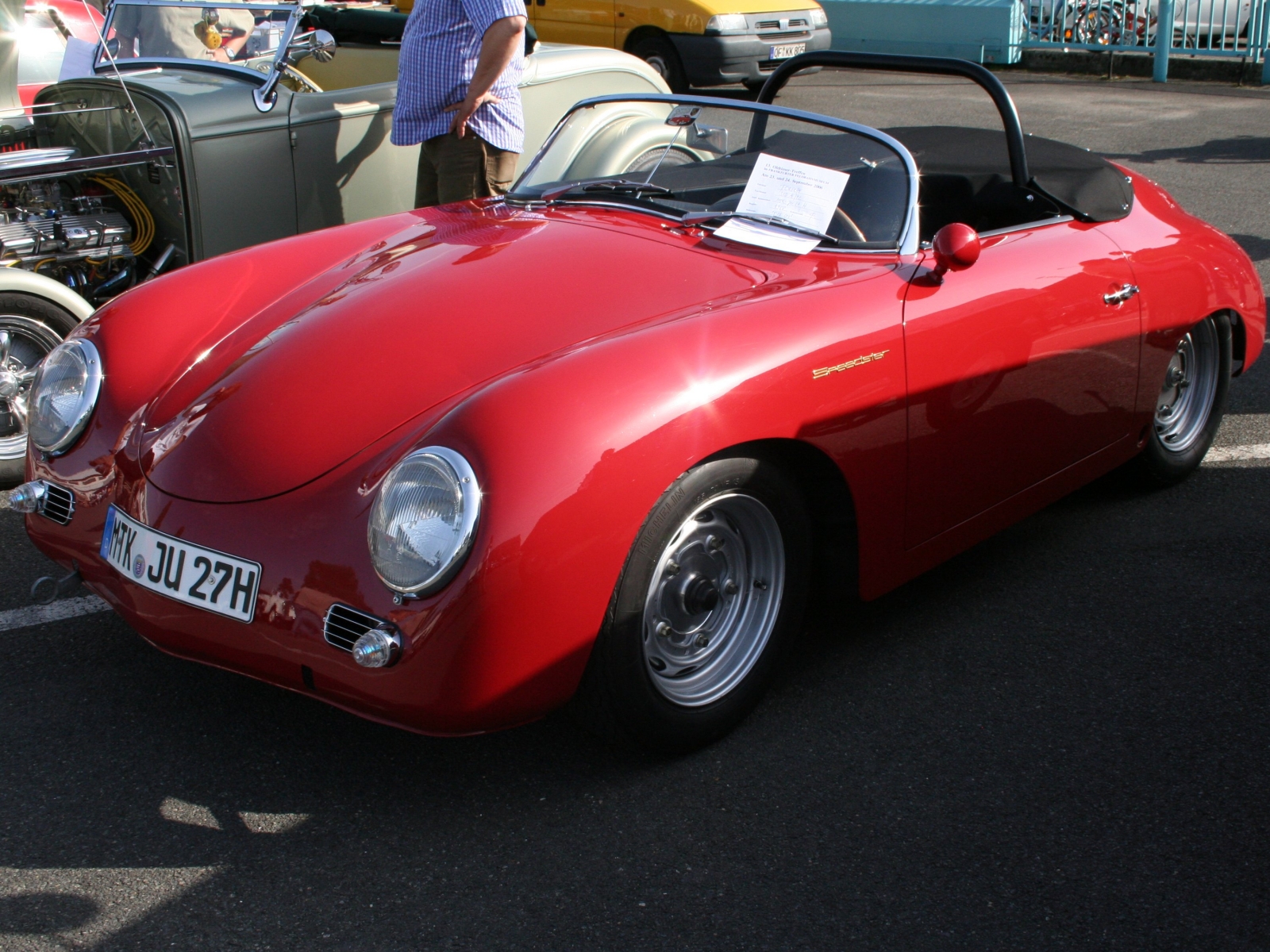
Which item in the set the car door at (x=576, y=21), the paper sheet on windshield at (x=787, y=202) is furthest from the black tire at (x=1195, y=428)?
the car door at (x=576, y=21)

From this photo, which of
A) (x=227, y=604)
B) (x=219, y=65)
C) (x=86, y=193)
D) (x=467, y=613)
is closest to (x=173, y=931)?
(x=227, y=604)

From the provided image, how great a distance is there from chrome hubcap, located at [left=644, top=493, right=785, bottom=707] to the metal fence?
13202 millimetres

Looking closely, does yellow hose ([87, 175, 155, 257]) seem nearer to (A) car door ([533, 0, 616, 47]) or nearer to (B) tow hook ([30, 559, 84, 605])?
(B) tow hook ([30, 559, 84, 605])

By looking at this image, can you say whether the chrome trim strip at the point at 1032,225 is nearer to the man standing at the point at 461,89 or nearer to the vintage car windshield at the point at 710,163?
the vintage car windshield at the point at 710,163

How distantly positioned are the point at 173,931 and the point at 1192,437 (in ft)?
11.5

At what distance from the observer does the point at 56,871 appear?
240 centimetres

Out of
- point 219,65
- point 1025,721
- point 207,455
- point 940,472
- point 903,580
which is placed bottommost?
point 1025,721

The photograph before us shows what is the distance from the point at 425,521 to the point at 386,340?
72cm

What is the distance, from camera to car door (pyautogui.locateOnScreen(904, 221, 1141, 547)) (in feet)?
10.0

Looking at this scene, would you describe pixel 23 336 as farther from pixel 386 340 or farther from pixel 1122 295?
pixel 1122 295

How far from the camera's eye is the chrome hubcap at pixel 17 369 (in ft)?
13.6

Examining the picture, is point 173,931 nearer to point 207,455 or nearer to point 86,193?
point 207,455

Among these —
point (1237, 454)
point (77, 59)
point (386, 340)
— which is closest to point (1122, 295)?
point (1237, 454)

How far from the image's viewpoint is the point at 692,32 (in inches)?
467
